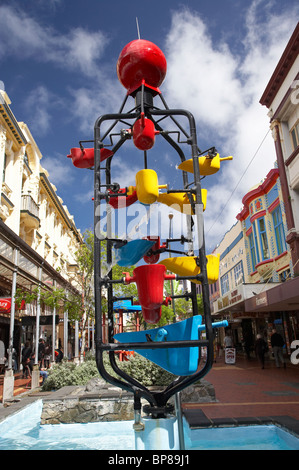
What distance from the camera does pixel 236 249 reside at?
94.7ft

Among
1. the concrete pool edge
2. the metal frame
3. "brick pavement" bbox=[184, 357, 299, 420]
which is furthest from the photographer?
"brick pavement" bbox=[184, 357, 299, 420]

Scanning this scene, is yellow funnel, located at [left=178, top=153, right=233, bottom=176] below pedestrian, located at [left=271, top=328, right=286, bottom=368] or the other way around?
the other way around

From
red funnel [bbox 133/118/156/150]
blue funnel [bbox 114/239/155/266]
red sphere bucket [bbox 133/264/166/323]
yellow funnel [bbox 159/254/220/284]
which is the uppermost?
red funnel [bbox 133/118/156/150]

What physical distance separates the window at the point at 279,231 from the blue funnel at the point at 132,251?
18.6 m

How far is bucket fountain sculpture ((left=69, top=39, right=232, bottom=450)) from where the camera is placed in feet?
6.76

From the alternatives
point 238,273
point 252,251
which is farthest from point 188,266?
point 238,273

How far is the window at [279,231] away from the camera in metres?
19.7


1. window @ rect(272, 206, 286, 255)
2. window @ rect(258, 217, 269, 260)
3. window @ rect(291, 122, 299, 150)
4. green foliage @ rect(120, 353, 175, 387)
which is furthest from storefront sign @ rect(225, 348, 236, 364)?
window @ rect(291, 122, 299, 150)

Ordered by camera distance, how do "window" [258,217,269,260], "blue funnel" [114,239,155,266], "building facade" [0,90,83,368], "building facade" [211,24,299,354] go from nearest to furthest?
1. "blue funnel" [114,239,155,266]
2. "building facade" [0,90,83,368]
3. "building facade" [211,24,299,354]
4. "window" [258,217,269,260]

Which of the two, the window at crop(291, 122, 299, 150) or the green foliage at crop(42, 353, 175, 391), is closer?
the green foliage at crop(42, 353, 175, 391)

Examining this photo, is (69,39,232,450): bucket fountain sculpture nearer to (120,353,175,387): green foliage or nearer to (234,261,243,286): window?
(120,353,175,387): green foliage

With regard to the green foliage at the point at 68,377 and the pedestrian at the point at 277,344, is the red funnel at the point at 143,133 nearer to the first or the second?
the green foliage at the point at 68,377
